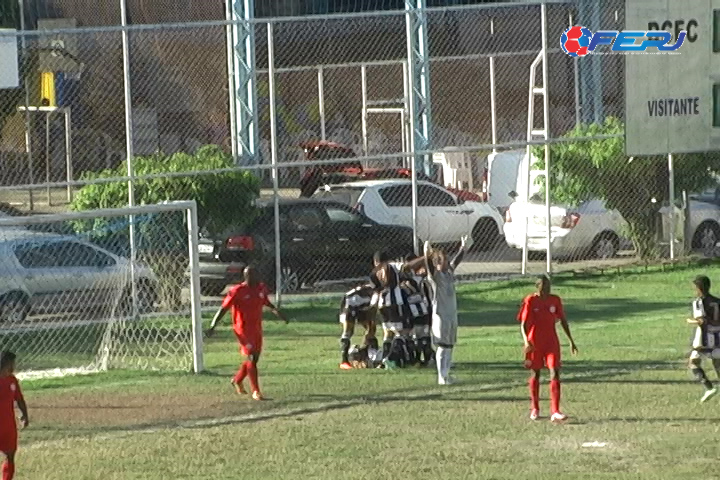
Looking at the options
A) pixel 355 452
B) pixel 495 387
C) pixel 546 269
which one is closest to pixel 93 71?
pixel 546 269

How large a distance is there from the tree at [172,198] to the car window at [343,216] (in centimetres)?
176

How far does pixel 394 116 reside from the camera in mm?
43500

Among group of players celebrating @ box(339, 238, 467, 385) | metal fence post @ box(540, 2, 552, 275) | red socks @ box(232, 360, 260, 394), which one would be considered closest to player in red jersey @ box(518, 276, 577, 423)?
group of players celebrating @ box(339, 238, 467, 385)

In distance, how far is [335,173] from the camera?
3712cm

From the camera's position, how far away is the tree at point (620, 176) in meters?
30.9

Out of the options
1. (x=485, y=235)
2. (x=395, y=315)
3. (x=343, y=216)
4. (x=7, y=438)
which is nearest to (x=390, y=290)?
(x=395, y=315)

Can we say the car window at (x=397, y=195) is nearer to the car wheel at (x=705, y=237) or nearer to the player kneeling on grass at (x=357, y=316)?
the car wheel at (x=705, y=237)

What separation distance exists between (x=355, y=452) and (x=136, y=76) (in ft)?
91.9

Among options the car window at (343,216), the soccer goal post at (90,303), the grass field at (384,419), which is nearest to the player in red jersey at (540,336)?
the grass field at (384,419)

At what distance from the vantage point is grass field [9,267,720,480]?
52.6 feet

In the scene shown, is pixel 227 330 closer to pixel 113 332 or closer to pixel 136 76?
pixel 113 332

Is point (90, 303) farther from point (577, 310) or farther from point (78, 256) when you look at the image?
point (577, 310)

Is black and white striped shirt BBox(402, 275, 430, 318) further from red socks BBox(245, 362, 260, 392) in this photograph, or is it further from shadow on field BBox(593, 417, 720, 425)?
shadow on field BBox(593, 417, 720, 425)

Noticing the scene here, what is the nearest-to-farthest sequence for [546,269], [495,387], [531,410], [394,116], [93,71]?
[531,410] < [495,387] < [546,269] < [93,71] < [394,116]
